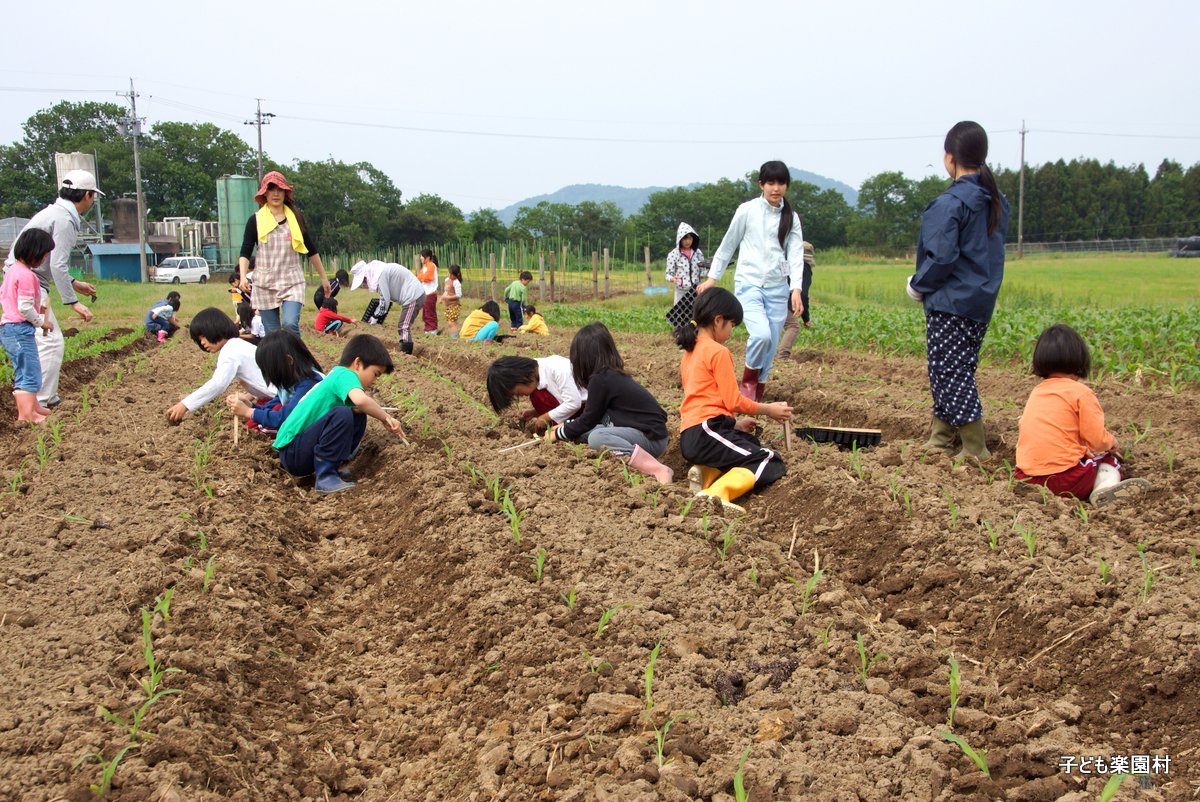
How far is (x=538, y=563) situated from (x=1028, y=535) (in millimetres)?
2018

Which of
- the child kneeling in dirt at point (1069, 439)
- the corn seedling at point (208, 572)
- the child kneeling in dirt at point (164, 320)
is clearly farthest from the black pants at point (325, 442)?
the child kneeling in dirt at point (164, 320)

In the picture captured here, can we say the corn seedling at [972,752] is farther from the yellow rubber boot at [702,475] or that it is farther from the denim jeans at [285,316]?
the denim jeans at [285,316]

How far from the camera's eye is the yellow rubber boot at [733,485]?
4914 millimetres

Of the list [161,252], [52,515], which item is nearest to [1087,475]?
[52,515]

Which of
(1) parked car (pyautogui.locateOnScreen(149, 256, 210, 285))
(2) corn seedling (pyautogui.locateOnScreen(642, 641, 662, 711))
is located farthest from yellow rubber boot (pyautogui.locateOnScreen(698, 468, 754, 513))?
(1) parked car (pyautogui.locateOnScreen(149, 256, 210, 285))

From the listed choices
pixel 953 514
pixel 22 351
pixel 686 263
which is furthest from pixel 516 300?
pixel 953 514

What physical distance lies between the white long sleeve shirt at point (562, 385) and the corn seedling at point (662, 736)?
333 cm

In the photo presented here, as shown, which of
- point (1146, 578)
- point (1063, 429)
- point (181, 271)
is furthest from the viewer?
point (181, 271)

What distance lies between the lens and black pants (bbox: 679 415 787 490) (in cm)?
501

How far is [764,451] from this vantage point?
507cm

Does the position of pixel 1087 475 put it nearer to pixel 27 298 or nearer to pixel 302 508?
pixel 302 508

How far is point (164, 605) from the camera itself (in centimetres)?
331

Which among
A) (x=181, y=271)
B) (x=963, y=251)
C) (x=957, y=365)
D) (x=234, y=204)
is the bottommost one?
(x=957, y=365)

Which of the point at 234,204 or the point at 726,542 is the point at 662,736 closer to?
the point at 726,542
